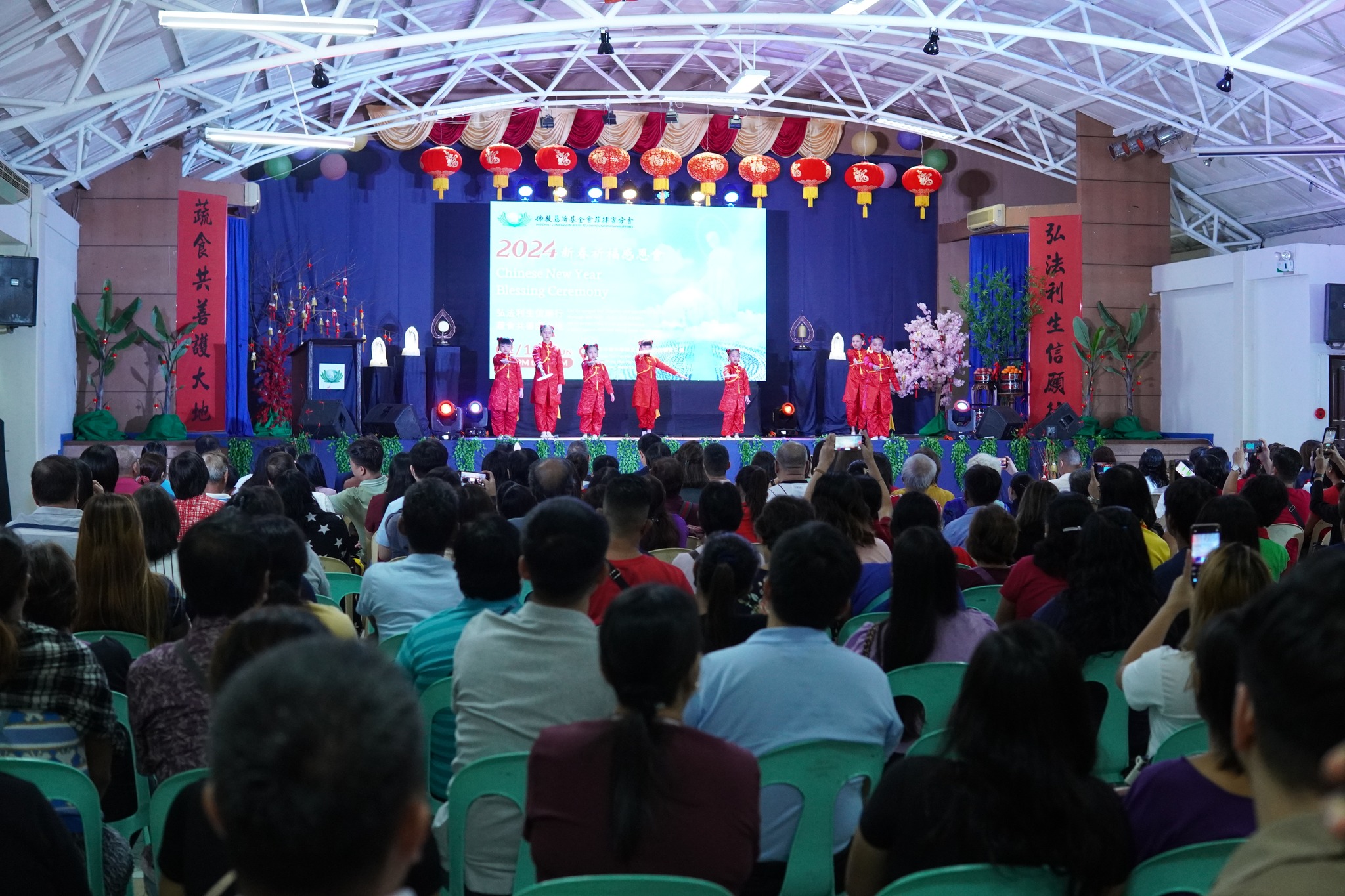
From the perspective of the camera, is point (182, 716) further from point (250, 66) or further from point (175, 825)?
point (250, 66)

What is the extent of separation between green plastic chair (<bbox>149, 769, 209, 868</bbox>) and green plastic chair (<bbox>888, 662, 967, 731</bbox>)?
4.39 ft

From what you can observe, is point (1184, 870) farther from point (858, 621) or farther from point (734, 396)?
point (734, 396)

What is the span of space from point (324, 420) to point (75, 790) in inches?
365

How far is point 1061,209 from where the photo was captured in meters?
13.3

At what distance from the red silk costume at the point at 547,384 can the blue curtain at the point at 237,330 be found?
9.85 feet

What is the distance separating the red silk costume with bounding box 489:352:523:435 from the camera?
41.2 ft

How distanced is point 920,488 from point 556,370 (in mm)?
8160

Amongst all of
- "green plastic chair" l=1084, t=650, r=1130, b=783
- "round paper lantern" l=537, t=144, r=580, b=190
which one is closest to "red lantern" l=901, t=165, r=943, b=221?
"round paper lantern" l=537, t=144, r=580, b=190

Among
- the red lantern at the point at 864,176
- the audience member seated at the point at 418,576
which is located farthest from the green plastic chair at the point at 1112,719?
the red lantern at the point at 864,176

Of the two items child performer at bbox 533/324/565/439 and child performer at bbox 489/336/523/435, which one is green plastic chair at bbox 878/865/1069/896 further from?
child performer at bbox 489/336/523/435

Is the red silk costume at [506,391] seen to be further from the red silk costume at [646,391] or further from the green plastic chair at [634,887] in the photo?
the green plastic chair at [634,887]

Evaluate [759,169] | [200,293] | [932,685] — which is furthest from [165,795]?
[759,169]

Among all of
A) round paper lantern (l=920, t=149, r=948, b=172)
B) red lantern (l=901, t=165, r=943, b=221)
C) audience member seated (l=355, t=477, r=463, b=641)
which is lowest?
audience member seated (l=355, t=477, r=463, b=641)

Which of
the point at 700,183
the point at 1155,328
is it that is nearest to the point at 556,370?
the point at 700,183
